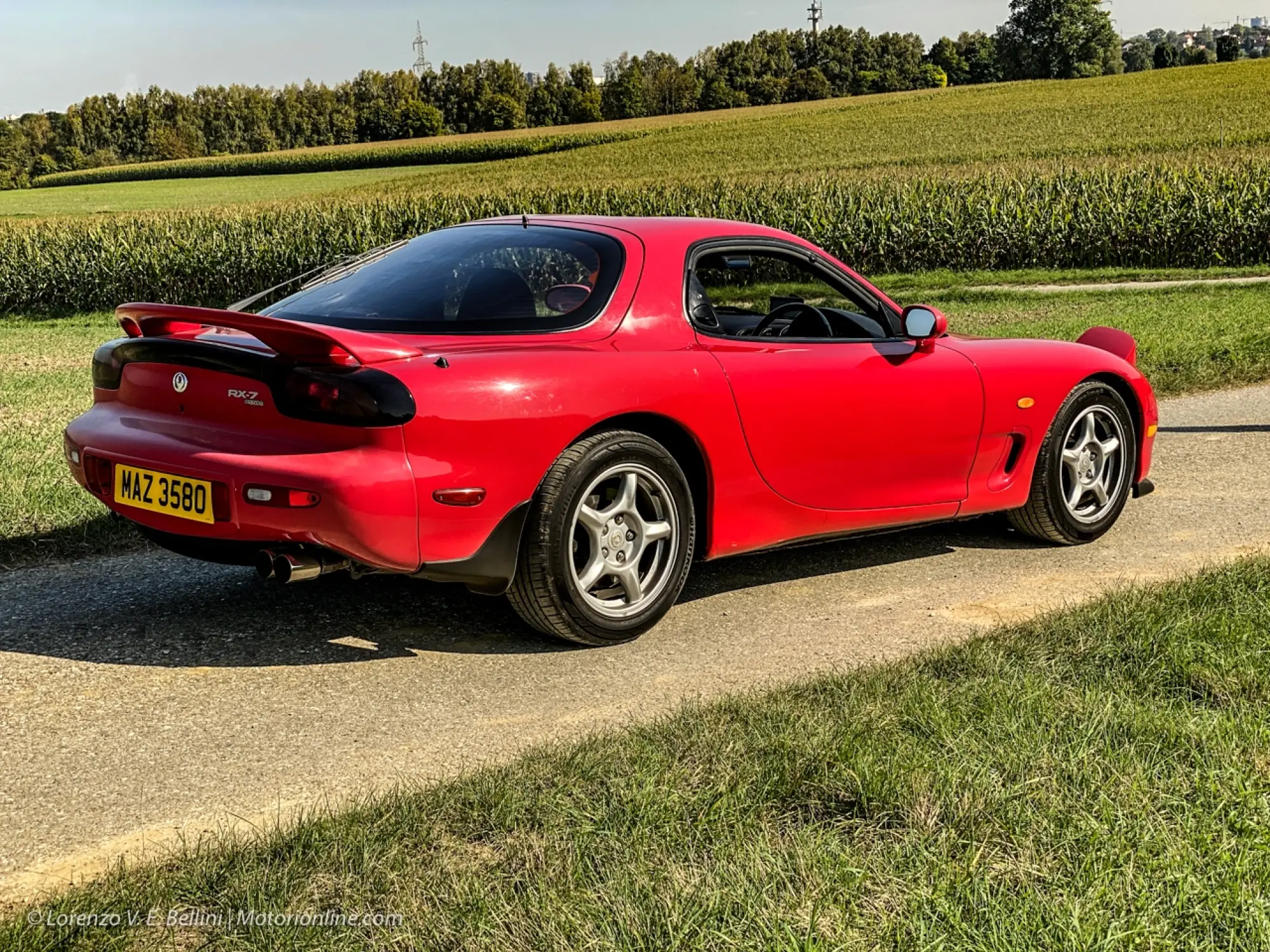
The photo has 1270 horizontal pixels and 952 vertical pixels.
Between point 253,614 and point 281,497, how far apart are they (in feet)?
3.52

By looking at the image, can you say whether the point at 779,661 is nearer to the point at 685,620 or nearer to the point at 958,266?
the point at 685,620

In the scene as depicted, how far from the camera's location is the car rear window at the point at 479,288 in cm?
428

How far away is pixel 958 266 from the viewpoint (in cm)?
2558

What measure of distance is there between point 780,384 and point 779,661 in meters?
1.05

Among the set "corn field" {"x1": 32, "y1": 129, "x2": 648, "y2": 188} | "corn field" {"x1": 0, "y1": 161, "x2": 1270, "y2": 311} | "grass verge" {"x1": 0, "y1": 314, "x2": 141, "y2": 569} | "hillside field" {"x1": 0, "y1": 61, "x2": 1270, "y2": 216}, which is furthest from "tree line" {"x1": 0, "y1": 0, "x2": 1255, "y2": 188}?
"grass verge" {"x1": 0, "y1": 314, "x2": 141, "y2": 569}

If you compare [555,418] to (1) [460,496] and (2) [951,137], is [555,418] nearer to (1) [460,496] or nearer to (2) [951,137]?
(1) [460,496]

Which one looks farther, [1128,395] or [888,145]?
[888,145]

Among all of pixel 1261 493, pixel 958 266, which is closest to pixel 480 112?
pixel 958 266

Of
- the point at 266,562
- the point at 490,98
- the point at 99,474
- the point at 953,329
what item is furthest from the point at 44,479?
the point at 490,98

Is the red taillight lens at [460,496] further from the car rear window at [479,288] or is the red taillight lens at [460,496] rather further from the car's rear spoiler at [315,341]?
the car rear window at [479,288]

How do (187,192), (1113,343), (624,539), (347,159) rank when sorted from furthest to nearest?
1. (347,159)
2. (187,192)
3. (1113,343)
4. (624,539)

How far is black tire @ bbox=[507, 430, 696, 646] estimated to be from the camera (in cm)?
413

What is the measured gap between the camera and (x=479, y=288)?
4.43m

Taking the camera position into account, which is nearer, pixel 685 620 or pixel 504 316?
pixel 504 316
